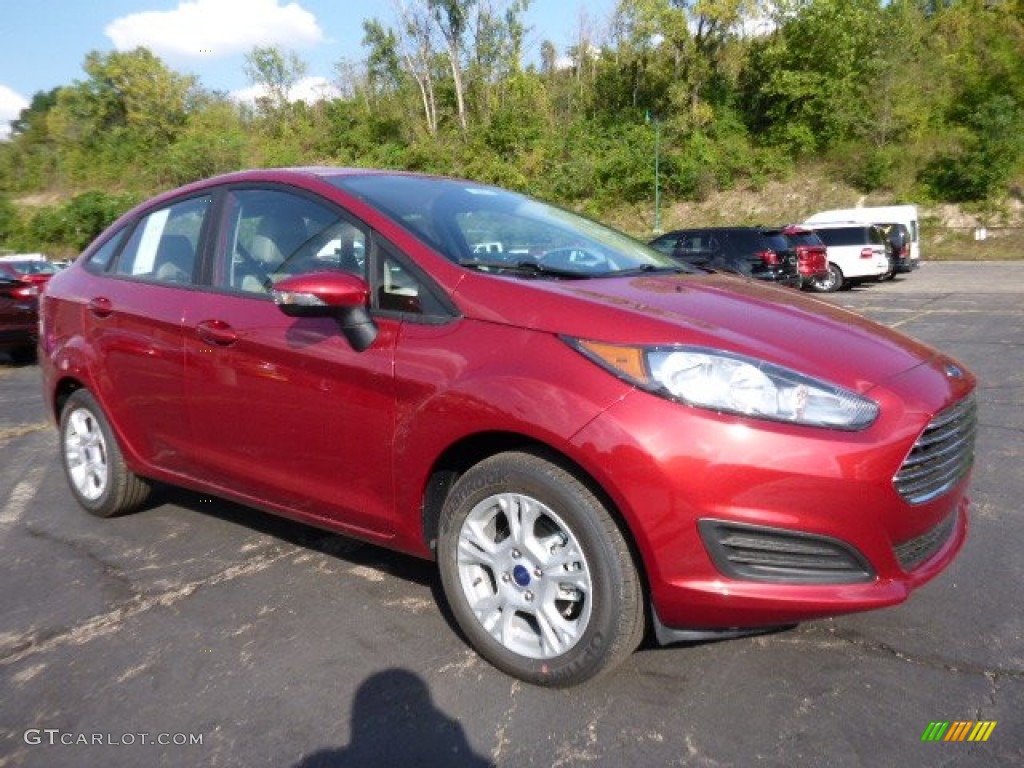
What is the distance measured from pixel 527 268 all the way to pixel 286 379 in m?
0.96

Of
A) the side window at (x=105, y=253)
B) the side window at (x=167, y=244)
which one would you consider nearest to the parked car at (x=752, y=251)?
the side window at (x=105, y=253)

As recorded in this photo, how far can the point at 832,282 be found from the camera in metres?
19.3

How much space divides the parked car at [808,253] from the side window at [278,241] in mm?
14416

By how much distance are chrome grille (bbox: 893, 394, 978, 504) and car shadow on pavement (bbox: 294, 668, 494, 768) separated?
139cm

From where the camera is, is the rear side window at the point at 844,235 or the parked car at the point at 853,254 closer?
the parked car at the point at 853,254

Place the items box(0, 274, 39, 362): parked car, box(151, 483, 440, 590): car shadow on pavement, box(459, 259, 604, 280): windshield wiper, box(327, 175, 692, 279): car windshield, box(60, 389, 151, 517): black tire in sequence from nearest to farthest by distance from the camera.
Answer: box(459, 259, 604, 280): windshield wiper
box(327, 175, 692, 279): car windshield
box(151, 483, 440, 590): car shadow on pavement
box(60, 389, 151, 517): black tire
box(0, 274, 39, 362): parked car

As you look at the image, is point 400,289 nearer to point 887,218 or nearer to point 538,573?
point 538,573

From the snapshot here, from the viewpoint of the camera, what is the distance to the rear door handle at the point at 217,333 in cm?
331

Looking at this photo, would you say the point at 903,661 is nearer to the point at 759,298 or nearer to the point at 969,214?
the point at 759,298

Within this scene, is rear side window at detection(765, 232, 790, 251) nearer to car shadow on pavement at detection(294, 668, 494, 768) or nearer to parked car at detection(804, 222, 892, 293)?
parked car at detection(804, 222, 892, 293)

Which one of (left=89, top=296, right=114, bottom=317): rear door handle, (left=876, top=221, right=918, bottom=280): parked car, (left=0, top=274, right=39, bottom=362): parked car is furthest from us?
(left=876, top=221, right=918, bottom=280): parked car

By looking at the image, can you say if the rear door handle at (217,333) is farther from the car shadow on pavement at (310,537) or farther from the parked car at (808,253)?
the parked car at (808,253)

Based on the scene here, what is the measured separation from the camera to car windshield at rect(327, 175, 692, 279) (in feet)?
9.85

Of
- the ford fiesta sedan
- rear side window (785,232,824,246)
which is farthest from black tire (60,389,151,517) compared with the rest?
rear side window (785,232,824,246)
